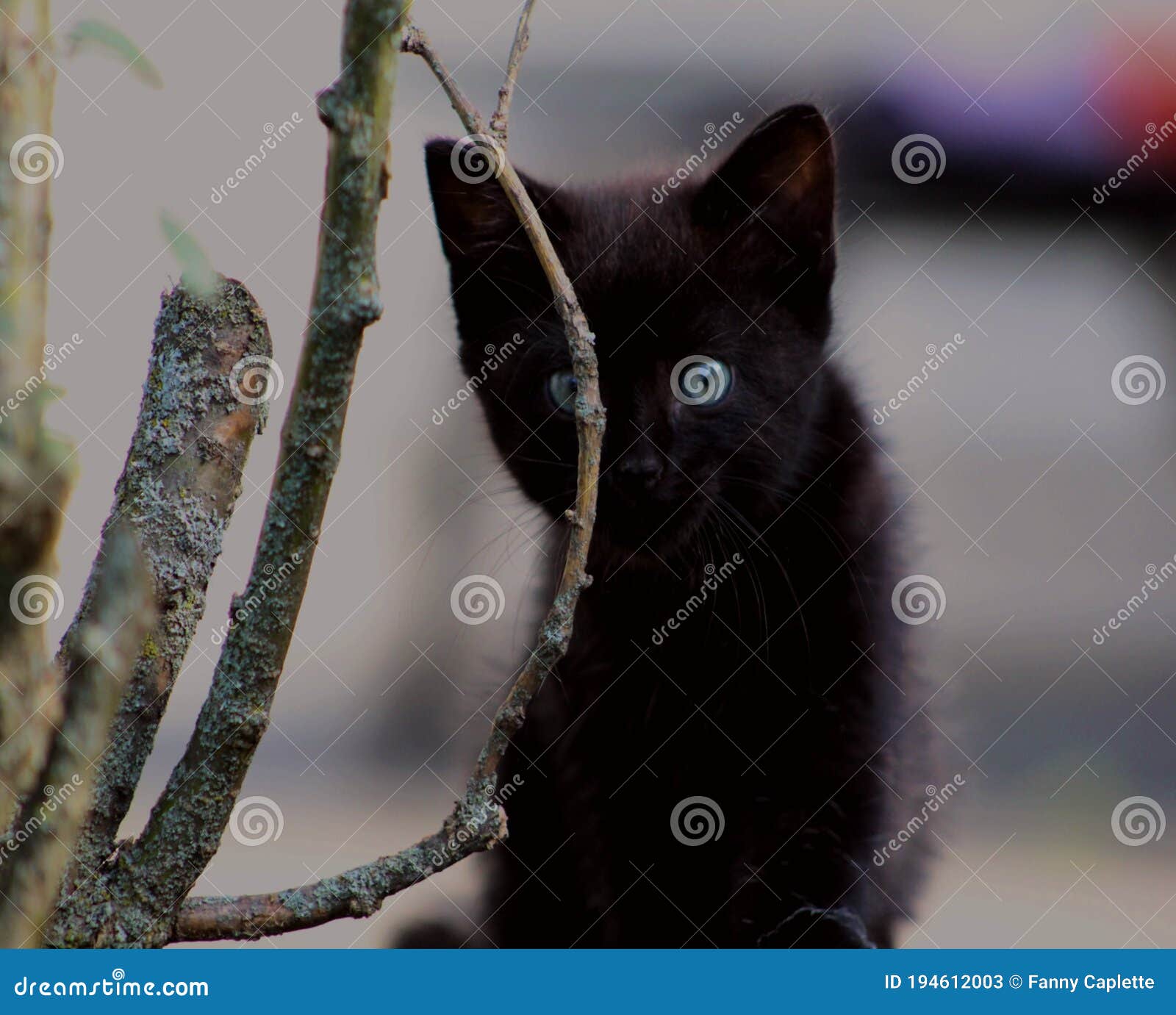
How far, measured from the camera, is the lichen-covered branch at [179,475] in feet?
2.60

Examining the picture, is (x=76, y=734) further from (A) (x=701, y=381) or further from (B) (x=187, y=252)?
(A) (x=701, y=381)

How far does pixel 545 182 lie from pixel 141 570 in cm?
91

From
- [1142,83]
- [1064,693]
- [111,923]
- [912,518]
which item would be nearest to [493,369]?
[912,518]

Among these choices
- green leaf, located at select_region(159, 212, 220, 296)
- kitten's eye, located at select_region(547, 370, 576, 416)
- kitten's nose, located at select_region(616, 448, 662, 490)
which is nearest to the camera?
green leaf, located at select_region(159, 212, 220, 296)

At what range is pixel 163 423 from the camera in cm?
81

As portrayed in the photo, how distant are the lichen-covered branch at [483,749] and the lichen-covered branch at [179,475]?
0.12 metres

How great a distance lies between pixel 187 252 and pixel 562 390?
874mm

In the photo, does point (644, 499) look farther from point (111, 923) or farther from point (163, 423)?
point (111, 923)

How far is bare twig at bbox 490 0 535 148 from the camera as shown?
767 millimetres

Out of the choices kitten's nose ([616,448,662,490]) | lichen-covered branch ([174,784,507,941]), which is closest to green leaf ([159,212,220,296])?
lichen-covered branch ([174,784,507,941])

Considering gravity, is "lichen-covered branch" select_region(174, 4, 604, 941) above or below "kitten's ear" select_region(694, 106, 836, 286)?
below

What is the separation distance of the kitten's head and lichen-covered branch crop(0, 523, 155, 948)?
2.03 ft

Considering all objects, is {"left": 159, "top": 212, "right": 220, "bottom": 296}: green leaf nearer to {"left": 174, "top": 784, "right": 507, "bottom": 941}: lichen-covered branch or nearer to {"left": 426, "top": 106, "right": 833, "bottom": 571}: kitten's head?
{"left": 174, "top": 784, "right": 507, "bottom": 941}: lichen-covered branch

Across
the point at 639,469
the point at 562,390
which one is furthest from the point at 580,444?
the point at 562,390
